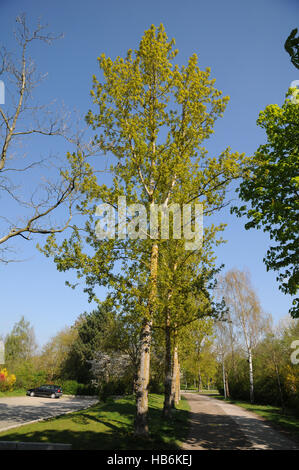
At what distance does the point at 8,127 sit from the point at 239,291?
28091 mm

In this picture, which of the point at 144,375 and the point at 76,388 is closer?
the point at 144,375

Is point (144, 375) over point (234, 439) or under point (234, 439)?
over

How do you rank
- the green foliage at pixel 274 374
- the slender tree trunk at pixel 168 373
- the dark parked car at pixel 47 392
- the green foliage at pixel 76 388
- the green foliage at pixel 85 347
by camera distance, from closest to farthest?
the slender tree trunk at pixel 168 373 → the green foliage at pixel 274 374 → the dark parked car at pixel 47 392 → the green foliage at pixel 76 388 → the green foliage at pixel 85 347

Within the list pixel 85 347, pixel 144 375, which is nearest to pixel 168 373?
pixel 144 375

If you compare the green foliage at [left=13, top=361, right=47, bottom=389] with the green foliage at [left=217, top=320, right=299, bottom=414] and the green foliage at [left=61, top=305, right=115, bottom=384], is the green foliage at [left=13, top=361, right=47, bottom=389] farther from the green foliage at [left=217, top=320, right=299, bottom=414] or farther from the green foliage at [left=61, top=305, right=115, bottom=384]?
the green foliage at [left=217, top=320, right=299, bottom=414]

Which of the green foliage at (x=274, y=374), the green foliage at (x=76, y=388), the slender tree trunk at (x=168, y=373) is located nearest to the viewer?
the slender tree trunk at (x=168, y=373)

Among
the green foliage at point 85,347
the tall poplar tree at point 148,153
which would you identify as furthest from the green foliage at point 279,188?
the green foliage at point 85,347

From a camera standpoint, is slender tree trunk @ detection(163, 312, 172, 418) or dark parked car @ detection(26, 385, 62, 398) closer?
slender tree trunk @ detection(163, 312, 172, 418)

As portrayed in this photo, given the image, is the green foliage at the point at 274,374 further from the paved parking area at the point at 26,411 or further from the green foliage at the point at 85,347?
the green foliage at the point at 85,347

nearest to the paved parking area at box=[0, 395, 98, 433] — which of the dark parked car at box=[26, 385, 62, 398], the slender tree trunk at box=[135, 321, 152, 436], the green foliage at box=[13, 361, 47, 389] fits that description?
the slender tree trunk at box=[135, 321, 152, 436]

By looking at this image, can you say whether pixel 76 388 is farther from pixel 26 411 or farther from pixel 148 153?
pixel 148 153

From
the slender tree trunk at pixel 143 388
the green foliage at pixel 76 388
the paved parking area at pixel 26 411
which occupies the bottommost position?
the green foliage at pixel 76 388

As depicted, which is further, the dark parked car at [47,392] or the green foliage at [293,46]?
the dark parked car at [47,392]

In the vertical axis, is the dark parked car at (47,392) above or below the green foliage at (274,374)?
below
